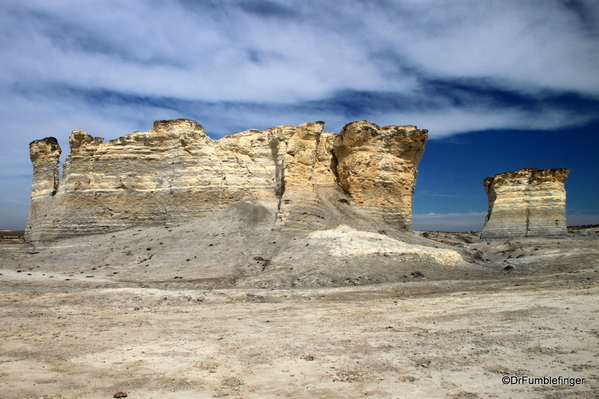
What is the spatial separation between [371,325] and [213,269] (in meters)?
8.30

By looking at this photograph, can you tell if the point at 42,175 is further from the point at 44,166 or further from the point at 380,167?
the point at 380,167

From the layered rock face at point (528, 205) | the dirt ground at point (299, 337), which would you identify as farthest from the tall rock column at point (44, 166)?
the layered rock face at point (528, 205)

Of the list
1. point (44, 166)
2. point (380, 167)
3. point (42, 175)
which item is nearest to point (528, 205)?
point (380, 167)

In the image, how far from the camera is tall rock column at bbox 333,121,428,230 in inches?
810

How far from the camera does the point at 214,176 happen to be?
1930cm

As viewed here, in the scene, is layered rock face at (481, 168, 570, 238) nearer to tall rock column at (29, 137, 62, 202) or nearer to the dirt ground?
the dirt ground

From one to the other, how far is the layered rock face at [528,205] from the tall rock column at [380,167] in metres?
14.6

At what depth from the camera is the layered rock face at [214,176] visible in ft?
61.5

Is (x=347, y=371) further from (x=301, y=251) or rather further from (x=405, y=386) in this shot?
(x=301, y=251)

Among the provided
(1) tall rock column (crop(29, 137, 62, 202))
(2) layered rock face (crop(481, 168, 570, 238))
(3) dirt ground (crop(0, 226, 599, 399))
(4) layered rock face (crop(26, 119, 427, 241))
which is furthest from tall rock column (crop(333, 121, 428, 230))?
(1) tall rock column (crop(29, 137, 62, 202))

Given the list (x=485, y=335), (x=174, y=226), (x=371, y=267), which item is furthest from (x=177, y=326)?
(x=174, y=226)

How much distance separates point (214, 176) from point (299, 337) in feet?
47.7

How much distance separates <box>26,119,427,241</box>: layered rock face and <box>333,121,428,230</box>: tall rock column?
0.06m

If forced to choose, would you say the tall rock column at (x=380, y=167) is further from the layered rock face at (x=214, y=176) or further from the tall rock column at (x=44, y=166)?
the tall rock column at (x=44, y=166)
